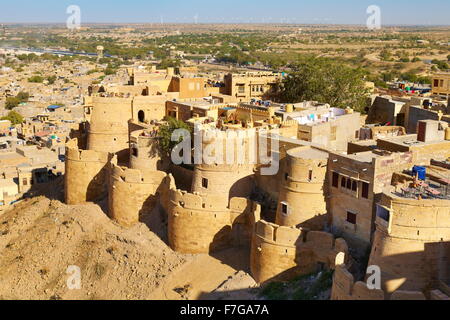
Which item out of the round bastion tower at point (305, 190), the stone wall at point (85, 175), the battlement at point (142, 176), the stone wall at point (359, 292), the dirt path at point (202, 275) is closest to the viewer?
the stone wall at point (359, 292)

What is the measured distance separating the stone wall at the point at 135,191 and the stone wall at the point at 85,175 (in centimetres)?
291

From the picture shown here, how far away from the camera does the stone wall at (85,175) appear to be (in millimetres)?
28547

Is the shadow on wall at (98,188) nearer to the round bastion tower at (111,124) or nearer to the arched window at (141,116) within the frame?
the round bastion tower at (111,124)

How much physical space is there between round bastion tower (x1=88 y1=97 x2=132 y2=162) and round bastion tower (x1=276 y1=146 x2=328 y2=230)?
1192 cm

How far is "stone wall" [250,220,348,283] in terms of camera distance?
752 inches

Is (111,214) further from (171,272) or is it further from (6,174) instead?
(6,174)

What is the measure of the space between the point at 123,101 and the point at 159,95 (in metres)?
2.20

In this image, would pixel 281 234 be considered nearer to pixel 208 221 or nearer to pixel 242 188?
pixel 208 221

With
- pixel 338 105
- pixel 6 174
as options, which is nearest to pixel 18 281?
pixel 6 174

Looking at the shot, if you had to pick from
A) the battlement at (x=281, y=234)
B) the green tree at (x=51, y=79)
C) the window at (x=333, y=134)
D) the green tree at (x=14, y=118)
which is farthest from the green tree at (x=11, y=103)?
the battlement at (x=281, y=234)

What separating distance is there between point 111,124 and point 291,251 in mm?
13894

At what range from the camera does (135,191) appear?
998 inches

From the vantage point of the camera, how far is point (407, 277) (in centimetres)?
1606

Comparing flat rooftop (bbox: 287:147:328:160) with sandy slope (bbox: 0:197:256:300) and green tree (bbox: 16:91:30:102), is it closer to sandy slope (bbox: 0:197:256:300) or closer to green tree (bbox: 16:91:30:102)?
sandy slope (bbox: 0:197:256:300)
